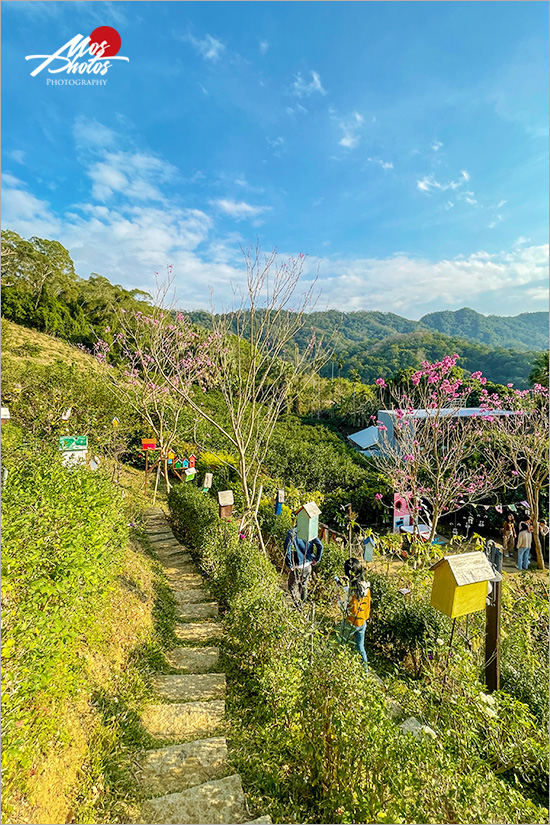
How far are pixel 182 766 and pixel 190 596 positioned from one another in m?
2.56

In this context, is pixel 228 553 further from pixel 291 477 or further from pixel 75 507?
pixel 291 477

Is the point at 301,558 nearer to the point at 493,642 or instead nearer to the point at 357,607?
the point at 357,607

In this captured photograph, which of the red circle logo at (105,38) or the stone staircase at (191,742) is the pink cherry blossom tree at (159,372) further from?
the red circle logo at (105,38)

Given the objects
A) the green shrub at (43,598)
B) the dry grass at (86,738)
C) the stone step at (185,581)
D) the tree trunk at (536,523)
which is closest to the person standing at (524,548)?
the tree trunk at (536,523)

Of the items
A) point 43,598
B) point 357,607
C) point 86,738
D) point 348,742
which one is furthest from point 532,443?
point 43,598

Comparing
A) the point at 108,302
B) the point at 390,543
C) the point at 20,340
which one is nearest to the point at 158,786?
the point at 390,543

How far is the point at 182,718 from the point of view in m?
2.83

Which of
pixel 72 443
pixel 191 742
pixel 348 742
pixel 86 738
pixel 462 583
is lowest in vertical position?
pixel 191 742

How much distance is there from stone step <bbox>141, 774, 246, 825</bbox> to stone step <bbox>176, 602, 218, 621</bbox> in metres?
2.22

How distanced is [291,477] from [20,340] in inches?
629

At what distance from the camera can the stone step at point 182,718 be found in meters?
2.72

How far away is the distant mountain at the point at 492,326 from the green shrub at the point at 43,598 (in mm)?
61080

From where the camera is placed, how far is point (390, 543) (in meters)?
4.92

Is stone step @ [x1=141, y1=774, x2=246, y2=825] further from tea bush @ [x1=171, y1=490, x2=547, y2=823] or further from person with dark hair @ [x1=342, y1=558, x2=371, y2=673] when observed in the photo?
person with dark hair @ [x1=342, y1=558, x2=371, y2=673]
